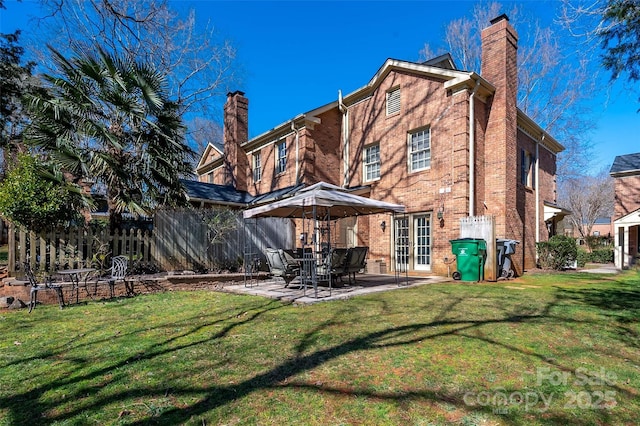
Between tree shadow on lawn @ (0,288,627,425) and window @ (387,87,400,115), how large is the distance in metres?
11.1

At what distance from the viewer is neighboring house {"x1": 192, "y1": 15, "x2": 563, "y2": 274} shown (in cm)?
1243

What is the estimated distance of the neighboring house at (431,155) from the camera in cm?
1243

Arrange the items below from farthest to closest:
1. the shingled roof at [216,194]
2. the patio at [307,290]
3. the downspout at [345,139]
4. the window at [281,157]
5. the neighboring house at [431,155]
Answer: the window at [281,157] < the downspout at [345,139] < the shingled roof at [216,194] < the neighboring house at [431,155] < the patio at [307,290]

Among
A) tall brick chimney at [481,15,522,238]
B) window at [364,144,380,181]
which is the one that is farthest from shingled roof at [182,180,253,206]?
tall brick chimney at [481,15,522,238]

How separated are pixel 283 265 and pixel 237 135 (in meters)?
13.6

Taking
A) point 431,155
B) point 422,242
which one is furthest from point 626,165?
point 422,242

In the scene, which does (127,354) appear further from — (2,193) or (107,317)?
(2,193)

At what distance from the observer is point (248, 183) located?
2048 cm

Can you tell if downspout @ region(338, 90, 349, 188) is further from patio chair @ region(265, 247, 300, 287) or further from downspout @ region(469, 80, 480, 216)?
patio chair @ region(265, 247, 300, 287)

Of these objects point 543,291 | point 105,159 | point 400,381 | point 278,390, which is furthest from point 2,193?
point 543,291

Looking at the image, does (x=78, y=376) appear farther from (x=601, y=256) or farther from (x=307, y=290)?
(x=601, y=256)

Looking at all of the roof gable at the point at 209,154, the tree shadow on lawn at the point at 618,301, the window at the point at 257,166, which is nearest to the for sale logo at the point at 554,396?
the tree shadow on lawn at the point at 618,301

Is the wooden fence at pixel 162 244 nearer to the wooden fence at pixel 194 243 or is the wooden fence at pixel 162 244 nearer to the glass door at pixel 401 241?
the wooden fence at pixel 194 243

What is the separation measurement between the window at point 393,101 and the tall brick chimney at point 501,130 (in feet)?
11.1
